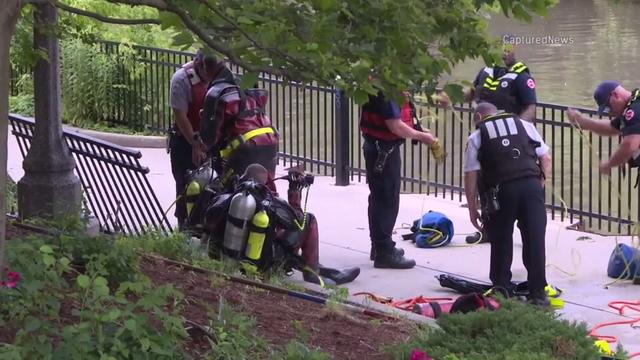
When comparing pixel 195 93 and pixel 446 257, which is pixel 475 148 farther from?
pixel 195 93

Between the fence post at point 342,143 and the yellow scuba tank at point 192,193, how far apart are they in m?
3.92

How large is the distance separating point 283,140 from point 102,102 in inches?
96.5

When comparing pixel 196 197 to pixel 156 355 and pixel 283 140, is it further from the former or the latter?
pixel 283 140

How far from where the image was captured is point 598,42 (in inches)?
Answer: 1032

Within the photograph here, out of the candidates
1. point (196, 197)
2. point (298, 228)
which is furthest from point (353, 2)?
point (196, 197)

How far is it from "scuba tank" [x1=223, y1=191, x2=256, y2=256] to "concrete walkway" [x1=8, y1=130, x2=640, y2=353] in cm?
61

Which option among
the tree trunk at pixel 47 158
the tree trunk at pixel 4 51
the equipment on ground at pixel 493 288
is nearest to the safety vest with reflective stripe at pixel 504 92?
the equipment on ground at pixel 493 288

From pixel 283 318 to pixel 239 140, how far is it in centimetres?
245

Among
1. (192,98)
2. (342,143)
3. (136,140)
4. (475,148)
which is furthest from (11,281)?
(136,140)

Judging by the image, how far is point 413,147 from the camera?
12203mm

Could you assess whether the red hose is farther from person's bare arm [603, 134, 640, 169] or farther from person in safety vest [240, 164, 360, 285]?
person in safety vest [240, 164, 360, 285]

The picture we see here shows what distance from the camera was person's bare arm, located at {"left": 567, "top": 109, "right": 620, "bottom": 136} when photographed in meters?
9.15

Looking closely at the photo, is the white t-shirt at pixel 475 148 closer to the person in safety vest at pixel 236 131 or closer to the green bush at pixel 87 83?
the person in safety vest at pixel 236 131

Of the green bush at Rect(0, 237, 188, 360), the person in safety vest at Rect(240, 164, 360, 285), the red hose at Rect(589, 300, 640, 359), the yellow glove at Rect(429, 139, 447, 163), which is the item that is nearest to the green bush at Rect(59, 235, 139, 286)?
the green bush at Rect(0, 237, 188, 360)
